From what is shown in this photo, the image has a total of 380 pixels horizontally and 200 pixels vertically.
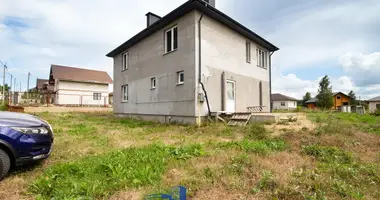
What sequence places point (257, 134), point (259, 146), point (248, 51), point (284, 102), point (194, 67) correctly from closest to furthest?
point (259, 146), point (257, 134), point (194, 67), point (248, 51), point (284, 102)

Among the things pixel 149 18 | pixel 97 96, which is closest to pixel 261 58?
pixel 149 18

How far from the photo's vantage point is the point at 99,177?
9.95ft

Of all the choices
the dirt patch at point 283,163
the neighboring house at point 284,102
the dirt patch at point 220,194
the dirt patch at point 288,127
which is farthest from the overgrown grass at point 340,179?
the neighboring house at point 284,102

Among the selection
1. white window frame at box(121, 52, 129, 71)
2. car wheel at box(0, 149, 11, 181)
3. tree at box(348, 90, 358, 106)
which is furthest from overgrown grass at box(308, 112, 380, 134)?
tree at box(348, 90, 358, 106)

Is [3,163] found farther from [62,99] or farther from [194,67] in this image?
[62,99]

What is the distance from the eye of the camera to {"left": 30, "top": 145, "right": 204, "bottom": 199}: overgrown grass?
262cm

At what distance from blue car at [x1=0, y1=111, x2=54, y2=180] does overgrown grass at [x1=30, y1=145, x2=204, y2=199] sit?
16.1 inches

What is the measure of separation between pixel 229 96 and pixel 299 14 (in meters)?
5.56

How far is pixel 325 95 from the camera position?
3525 centimetres

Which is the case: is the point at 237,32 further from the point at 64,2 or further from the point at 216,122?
the point at 64,2

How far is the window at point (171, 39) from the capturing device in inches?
396

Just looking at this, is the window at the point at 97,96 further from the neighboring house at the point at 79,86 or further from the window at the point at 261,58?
the window at the point at 261,58

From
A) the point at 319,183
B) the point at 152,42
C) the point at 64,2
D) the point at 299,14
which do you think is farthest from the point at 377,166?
the point at 64,2

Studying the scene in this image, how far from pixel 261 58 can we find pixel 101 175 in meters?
13.1
